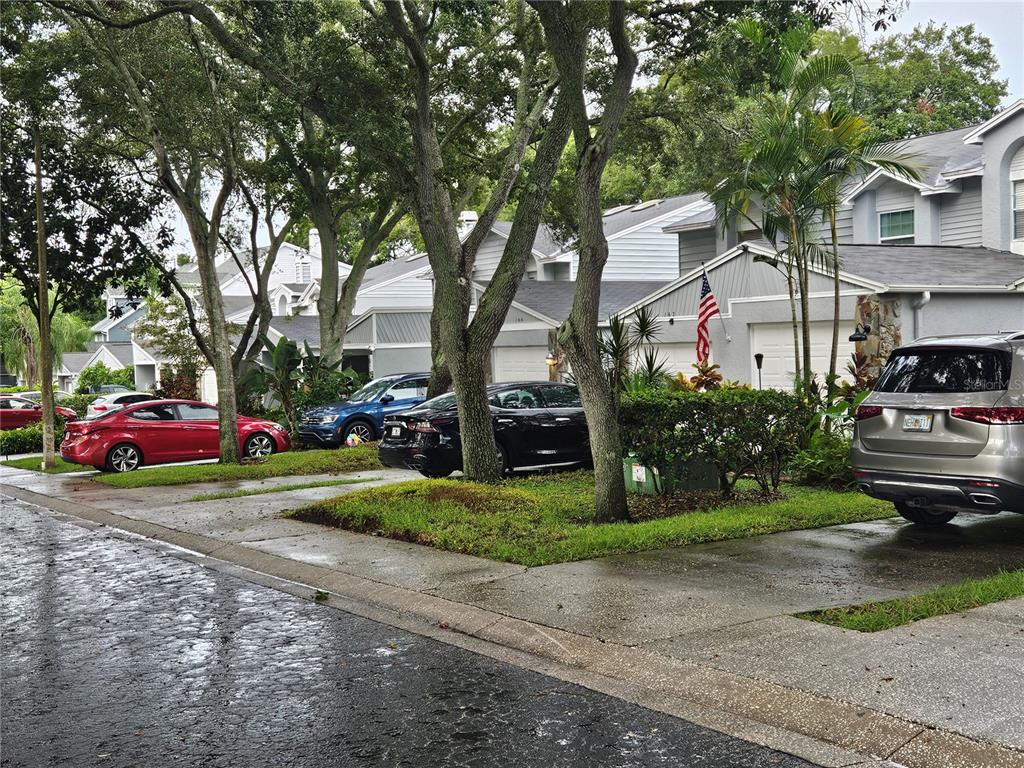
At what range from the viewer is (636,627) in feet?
24.2

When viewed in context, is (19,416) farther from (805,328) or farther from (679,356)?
(805,328)

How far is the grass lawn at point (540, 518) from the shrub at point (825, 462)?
314 millimetres

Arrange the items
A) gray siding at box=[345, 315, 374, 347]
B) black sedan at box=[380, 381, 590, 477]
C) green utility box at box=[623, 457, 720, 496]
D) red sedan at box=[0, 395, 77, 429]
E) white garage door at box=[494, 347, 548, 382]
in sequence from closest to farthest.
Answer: green utility box at box=[623, 457, 720, 496]
black sedan at box=[380, 381, 590, 477]
white garage door at box=[494, 347, 548, 382]
gray siding at box=[345, 315, 374, 347]
red sedan at box=[0, 395, 77, 429]

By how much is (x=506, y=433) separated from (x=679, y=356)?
9271 mm

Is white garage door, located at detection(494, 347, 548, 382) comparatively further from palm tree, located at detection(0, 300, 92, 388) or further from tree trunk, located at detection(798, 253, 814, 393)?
palm tree, located at detection(0, 300, 92, 388)

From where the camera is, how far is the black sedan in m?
16.6

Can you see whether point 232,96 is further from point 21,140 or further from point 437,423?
point 437,423

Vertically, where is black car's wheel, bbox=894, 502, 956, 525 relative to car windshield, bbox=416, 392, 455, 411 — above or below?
below

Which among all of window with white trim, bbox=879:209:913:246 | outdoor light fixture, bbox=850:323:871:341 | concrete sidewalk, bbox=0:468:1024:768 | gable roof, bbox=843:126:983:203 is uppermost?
gable roof, bbox=843:126:983:203

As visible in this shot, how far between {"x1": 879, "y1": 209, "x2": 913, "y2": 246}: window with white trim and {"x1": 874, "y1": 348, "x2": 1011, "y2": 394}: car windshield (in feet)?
51.3

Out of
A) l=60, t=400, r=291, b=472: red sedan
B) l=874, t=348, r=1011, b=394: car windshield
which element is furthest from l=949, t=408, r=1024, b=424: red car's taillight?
l=60, t=400, r=291, b=472: red sedan

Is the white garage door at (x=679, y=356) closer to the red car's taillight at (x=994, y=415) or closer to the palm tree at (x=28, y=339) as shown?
the red car's taillight at (x=994, y=415)

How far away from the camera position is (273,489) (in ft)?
55.5

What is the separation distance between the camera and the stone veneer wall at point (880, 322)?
19438mm
